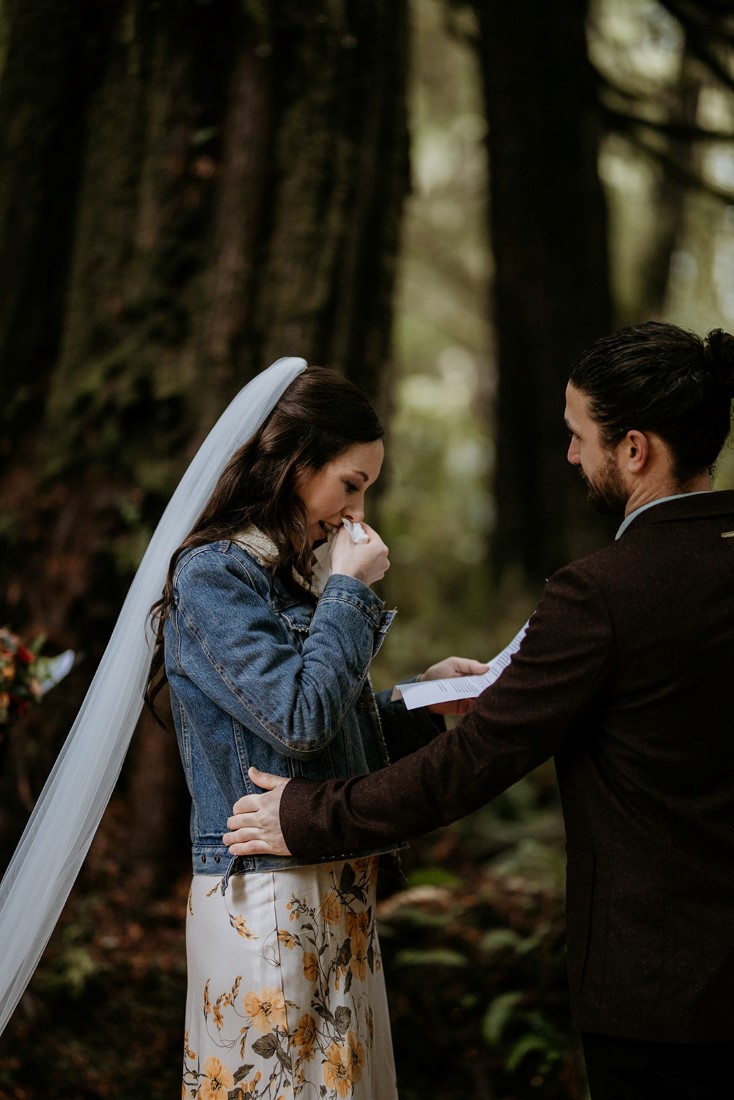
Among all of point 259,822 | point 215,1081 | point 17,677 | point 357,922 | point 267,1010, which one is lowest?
point 215,1081

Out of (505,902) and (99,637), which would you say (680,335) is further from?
(505,902)

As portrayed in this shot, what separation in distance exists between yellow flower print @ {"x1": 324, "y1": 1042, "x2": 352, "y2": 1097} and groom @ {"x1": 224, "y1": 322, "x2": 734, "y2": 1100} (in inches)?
20.0

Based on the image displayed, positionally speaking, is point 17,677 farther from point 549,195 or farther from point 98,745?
point 549,195

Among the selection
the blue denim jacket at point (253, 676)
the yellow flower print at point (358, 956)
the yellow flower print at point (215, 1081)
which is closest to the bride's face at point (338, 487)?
the blue denim jacket at point (253, 676)

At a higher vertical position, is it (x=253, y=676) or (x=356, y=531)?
(x=356, y=531)

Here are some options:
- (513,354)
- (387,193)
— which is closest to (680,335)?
(387,193)

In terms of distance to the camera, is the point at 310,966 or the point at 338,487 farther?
the point at 338,487

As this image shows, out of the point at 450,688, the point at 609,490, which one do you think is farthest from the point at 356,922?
the point at 609,490

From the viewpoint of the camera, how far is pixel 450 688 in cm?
225

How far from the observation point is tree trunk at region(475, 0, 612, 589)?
5.72 m

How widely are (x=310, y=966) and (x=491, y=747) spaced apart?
640 millimetres

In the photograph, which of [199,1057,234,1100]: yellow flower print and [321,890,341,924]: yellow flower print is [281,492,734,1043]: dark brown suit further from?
[199,1057,234,1100]: yellow flower print

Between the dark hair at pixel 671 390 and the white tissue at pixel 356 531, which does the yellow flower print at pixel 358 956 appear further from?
the dark hair at pixel 671 390

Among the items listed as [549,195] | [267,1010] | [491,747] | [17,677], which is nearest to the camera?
[491,747]
